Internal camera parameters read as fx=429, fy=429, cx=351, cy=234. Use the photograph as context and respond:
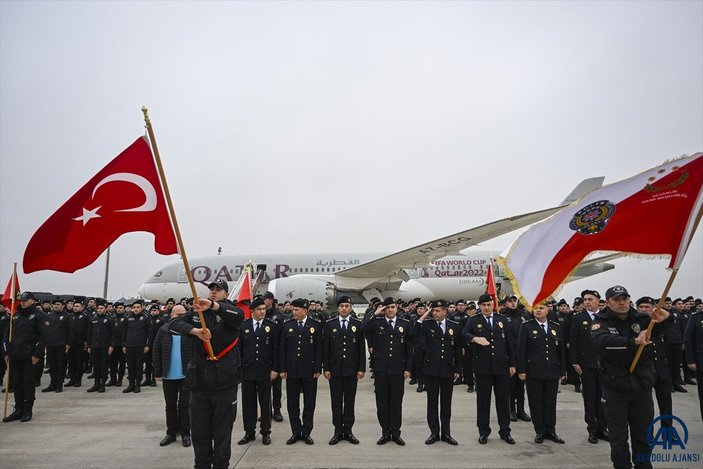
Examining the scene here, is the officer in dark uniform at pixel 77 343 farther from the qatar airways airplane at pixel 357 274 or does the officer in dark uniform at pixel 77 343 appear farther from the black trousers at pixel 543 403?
the black trousers at pixel 543 403

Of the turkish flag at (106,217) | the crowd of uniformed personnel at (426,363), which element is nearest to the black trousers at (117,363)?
the crowd of uniformed personnel at (426,363)

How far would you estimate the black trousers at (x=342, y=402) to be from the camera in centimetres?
578

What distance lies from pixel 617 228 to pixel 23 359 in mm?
8989

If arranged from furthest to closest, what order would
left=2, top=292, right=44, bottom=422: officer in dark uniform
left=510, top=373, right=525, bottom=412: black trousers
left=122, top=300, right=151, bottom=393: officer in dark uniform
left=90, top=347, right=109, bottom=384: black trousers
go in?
left=90, top=347, right=109, bottom=384: black trousers, left=122, top=300, right=151, bottom=393: officer in dark uniform, left=2, top=292, right=44, bottom=422: officer in dark uniform, left=510, top=373, right=525, bottom=412: black trousers

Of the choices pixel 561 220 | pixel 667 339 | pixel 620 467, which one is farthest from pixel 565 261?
pixel 667 339

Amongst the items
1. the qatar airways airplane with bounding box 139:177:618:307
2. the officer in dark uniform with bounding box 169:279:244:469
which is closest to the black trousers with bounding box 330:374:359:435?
the officer in dark uniform with bounding box 169:279:244:469

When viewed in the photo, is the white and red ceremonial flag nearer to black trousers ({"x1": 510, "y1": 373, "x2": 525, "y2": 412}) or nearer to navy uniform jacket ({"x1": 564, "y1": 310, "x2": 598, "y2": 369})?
navy uniform jacket ({"x1": 564, "y1": 310, "x2": 598, "y2": 369})

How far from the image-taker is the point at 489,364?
591 centimetres

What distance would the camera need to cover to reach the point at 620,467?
13.9ft

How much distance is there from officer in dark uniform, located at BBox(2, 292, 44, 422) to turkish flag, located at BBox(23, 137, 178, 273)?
4204mm

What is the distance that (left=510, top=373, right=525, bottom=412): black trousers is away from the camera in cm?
701

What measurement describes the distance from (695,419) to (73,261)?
9.06 metres

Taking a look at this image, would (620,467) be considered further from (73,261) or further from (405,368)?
(73,261)

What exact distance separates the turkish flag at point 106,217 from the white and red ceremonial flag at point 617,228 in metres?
3.64
